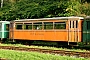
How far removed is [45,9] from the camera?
31797mm

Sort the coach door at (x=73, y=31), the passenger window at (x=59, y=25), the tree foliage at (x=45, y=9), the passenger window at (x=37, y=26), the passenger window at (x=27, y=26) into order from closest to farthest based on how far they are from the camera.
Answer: the coach door at (x=73, y=31)
the passenger window at (x=59, y=25)
the passenger window at (x=37, y=26)
the passenger window at (x=27, y=26)
the tree foliage at (x=45, y=9)

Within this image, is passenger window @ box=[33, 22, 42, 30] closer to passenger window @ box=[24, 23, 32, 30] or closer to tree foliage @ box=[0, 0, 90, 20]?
A: passenger window @ box=[24, 23, 32, 30]

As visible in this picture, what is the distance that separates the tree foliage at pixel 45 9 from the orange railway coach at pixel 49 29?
16.6ft

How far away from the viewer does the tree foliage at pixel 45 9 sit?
29.0 metres

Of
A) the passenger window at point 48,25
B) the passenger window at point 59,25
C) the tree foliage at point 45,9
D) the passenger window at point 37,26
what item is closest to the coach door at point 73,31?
the passenger window at point 59,25

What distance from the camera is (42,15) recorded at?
31969 mm

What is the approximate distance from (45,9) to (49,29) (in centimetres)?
879

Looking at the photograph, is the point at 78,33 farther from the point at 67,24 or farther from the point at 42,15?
the point at 42,15

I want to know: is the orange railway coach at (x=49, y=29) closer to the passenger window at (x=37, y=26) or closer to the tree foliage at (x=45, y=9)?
the passenger window at (x=37, y=26)

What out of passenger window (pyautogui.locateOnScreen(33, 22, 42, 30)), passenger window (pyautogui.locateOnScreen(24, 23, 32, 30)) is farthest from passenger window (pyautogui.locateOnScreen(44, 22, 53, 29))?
passenger window (pyautogui.locateOnScreen(24, 23, 32, 30))

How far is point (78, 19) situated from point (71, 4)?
8128 mm

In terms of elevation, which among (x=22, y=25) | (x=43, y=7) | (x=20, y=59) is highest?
(x=43, y=7)

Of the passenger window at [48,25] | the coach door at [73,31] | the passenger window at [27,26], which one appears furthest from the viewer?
the passenger window at [27,26]

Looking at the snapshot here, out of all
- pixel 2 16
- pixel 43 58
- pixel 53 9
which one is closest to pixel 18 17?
pixel 2 16
